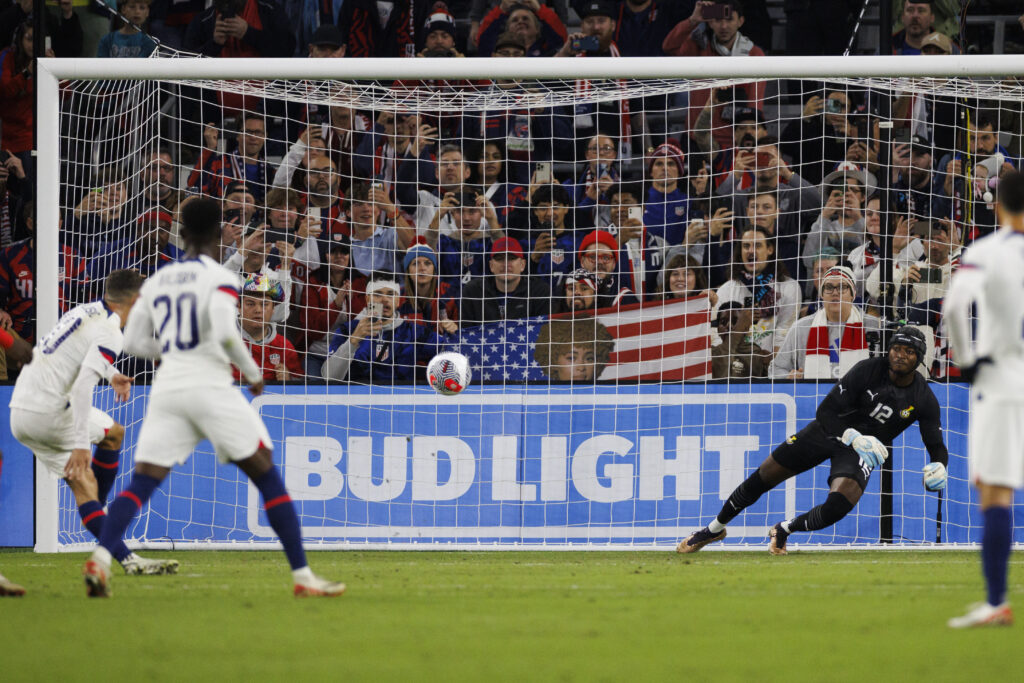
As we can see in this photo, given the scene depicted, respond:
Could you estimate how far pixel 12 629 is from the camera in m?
5.57

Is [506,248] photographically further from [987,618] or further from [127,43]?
[987,618]

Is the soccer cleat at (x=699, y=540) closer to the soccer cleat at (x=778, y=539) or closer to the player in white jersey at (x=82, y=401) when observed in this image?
the soccer cleat at (x=778, y=539)

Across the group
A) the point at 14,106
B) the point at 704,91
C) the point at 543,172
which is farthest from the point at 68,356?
the point at 704,91

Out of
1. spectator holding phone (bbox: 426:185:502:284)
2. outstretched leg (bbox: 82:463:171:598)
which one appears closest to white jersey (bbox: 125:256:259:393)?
outstretched leg (bbox: 82:463:171:598)

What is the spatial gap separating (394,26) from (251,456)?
842 cm

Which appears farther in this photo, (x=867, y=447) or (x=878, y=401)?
(x=878, y=401)

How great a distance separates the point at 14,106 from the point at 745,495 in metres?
8.75

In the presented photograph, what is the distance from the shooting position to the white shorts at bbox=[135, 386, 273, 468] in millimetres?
6215

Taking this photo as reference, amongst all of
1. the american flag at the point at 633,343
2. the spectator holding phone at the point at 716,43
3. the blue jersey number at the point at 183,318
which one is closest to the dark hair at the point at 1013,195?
the blue jersey number at the point at 183,318

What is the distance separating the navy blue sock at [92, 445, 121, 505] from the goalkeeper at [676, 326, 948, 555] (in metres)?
4.44

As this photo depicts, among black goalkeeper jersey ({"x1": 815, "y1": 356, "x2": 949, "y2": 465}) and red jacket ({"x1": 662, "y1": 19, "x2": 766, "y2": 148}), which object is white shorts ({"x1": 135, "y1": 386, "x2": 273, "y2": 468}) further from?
red jacket ({"x1": 662, "y1": 19, "x2": 766, "y2": 148})

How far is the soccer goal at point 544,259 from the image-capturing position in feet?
34.5

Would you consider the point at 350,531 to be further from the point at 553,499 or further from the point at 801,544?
the point at 801,544

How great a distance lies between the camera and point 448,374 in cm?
990
